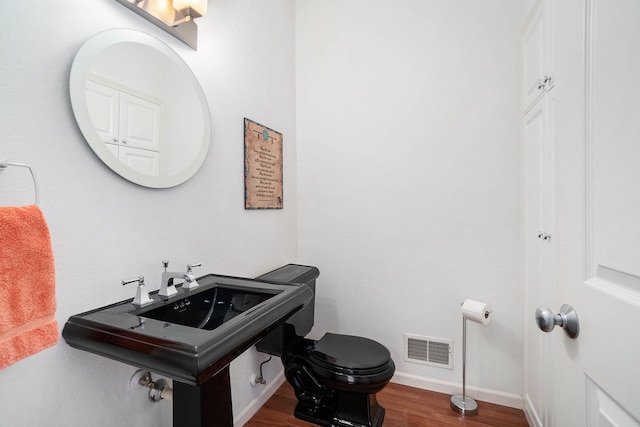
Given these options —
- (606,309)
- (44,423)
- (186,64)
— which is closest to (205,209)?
(186,64)

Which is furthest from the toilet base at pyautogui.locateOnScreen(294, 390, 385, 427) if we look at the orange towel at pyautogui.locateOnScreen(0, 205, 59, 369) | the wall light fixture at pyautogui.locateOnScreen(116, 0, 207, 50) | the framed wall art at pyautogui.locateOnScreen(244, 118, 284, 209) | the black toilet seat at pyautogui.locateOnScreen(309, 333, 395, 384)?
the wall light fixture at pyautogui.locateOnScreen(116, 0, 207, 50)

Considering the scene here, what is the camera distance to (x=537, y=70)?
4.55ft

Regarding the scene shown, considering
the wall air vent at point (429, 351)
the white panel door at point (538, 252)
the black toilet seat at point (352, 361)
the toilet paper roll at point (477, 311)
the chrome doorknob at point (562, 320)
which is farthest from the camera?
the wall air vent at point (429, 351)

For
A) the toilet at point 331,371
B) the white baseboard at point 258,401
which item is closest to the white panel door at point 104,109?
the toilet at point 331,371

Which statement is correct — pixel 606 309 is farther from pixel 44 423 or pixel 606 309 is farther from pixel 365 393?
pixel 44 423

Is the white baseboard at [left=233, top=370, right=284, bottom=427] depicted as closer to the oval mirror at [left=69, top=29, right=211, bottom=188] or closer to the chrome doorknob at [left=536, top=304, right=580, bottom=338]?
the oval mirror at [left=69, top=29, right=211, bottom=188]

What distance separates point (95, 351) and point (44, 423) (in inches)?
9.8

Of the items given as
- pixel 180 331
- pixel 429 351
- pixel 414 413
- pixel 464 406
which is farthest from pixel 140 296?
pixel 464 406

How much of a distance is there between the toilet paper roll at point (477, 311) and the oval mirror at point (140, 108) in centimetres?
167

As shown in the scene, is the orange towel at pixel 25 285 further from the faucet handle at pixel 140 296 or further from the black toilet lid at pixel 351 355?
the black toilet lid at pixel 351 355

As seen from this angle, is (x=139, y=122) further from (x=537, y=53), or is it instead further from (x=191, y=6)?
(x=537, y=53)

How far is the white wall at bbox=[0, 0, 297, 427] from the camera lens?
77cm

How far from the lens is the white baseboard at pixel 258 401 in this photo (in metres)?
1.53

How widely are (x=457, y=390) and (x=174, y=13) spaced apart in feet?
8.43
